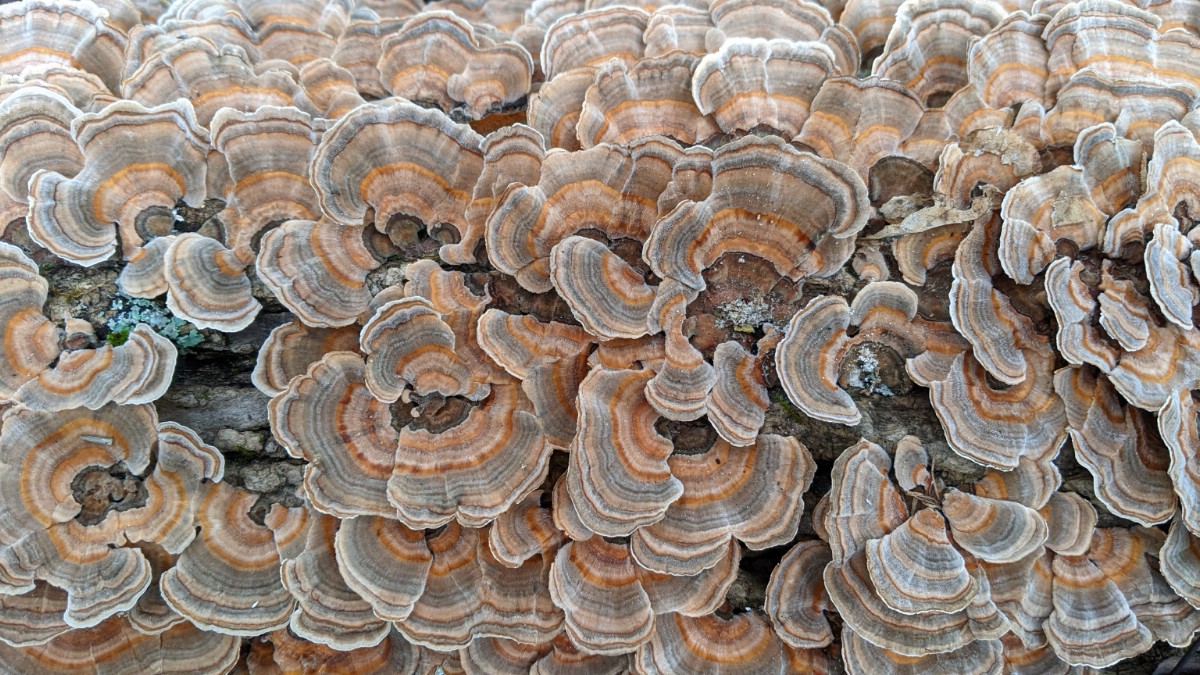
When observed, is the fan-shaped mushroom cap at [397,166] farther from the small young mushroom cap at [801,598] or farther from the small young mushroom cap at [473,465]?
the small young mushroom cap at [801,598]

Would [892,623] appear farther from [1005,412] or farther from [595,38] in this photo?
[595,38]

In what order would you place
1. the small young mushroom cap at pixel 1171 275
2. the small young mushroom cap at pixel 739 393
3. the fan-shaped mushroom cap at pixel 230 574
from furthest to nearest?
the fan-shaped mushroom cap at pixel 230 574 < the small young mushroom cap at pixel 739 393 < the small young mushroom cap at pixel 1171 275

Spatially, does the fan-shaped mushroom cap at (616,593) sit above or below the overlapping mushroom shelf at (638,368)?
below

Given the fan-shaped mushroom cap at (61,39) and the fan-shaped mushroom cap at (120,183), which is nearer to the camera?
the fan-shaped mushroom cap at (120,183)

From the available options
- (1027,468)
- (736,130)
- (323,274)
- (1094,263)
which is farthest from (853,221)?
(323,274)

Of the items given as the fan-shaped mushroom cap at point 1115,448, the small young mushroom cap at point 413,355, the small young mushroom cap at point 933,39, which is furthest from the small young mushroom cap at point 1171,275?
the small young mushroom cap at point 413,355
